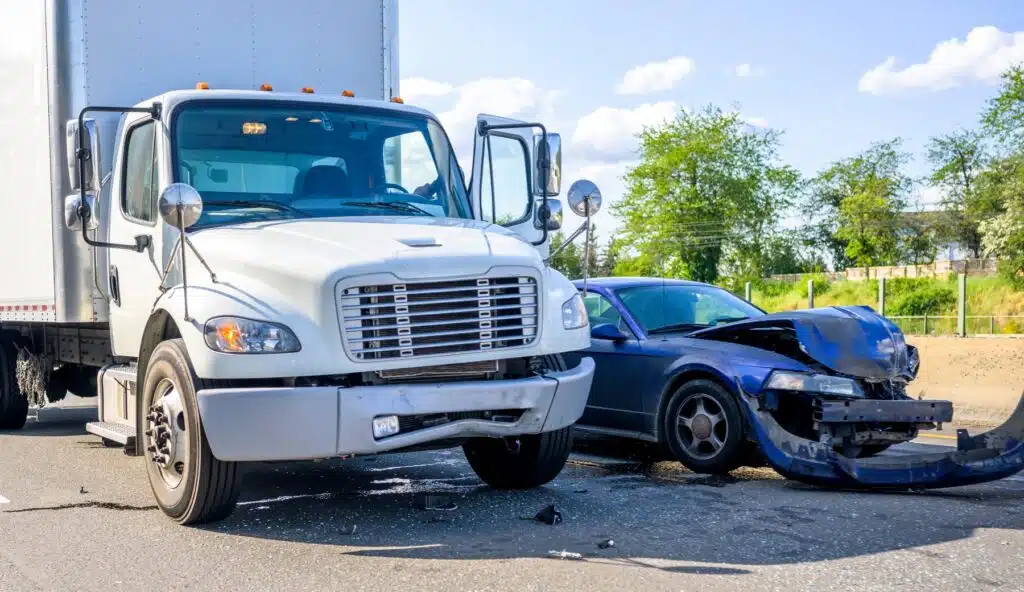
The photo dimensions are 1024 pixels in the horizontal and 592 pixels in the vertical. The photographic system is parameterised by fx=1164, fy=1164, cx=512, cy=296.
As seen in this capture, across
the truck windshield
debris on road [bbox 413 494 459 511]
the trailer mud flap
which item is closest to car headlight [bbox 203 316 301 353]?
the truck windshield

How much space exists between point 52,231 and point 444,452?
356 cm

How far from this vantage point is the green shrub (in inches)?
2030

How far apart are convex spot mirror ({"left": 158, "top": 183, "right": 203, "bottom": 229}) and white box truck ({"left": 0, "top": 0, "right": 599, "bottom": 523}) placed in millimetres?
11

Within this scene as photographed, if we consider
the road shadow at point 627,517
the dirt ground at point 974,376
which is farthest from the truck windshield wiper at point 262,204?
the dirt ground at point 974,376

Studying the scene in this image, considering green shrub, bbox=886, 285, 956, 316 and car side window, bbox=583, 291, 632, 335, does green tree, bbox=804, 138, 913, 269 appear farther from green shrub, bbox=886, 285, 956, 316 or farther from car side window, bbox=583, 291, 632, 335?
car side window, bbox=583, 291, 632, 335

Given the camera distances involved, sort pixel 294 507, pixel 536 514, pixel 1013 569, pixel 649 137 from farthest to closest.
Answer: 1. pixel 649 137
2. pixel 294 507
3. pixel 536 514
4. pixel 1013 569

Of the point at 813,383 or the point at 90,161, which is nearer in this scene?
the point at 90,161

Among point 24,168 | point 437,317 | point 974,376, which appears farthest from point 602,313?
point 974,376

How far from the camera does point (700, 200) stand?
218 ft

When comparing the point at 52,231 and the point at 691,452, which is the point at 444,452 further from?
the point at 52,231

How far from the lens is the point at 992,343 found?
1811 cm

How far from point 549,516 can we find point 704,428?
2.13 metres

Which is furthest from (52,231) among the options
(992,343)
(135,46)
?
(992,343)

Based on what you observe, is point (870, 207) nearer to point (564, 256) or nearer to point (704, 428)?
point (564, 256)
